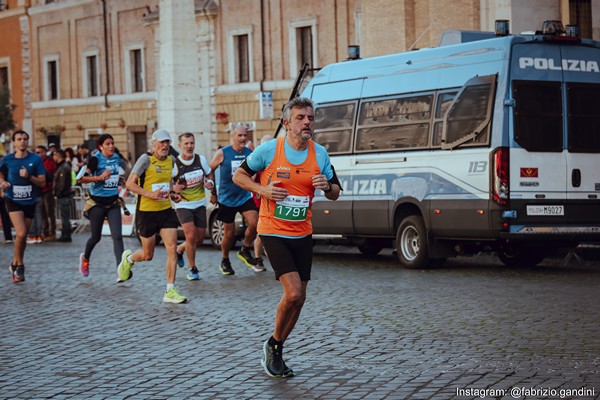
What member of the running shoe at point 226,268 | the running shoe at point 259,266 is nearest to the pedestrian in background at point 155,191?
the running shoe at point 226,268

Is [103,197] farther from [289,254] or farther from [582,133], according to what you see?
[289,254]

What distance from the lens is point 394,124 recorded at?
59.7ft

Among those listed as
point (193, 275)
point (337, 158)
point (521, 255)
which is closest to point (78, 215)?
point (337, 158)

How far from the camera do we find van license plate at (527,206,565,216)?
53.7ft

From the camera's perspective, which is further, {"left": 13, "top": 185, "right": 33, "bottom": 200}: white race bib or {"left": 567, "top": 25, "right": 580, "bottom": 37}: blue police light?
{"left": 13, "top": 185, "right": 33, "bottom": 200}: white race bib

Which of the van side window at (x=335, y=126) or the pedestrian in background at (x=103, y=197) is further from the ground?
the van side window at (x=335, y=126)

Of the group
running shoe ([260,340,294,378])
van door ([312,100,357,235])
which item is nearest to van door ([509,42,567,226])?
van door ([312,100,357,235])

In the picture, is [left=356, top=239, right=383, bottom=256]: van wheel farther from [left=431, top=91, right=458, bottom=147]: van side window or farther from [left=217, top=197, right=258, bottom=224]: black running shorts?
[left=431, top=91, right=458, bottom=147]: van side window

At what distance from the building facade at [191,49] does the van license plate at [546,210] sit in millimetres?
12199

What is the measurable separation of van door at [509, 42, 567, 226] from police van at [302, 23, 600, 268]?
0.04 ft

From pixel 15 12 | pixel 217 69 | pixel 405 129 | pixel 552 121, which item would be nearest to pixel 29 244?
pixel 405 129

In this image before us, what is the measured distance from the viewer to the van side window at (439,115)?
56.2 ft

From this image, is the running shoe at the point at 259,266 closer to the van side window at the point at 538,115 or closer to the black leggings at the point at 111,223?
the black leggings at the point at 111,223

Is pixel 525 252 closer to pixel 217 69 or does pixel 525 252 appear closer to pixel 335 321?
pixel 335 321
